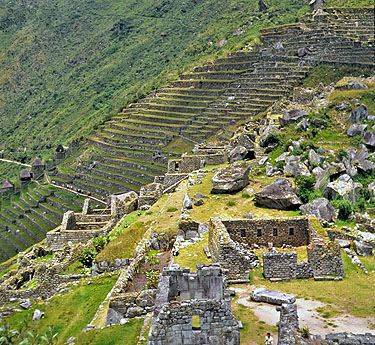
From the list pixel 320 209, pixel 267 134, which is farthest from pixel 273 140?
pixel 320 209

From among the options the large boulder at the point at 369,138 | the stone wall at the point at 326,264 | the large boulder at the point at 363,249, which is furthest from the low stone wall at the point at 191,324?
the large boulder at the point at 369,138

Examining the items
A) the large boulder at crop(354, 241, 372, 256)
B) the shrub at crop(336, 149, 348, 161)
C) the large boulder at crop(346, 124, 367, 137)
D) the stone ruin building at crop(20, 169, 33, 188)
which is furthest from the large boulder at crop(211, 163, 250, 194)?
the stone ruin building at crop(20, 169, 33, 188)

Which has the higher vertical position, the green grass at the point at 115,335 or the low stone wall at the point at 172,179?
the low stone wall at the point at 172,179

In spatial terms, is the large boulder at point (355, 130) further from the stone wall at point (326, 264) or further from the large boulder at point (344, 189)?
the stone wall at point (326, 264)

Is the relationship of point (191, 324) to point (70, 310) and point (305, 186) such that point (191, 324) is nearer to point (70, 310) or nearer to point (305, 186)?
point (70, 310)

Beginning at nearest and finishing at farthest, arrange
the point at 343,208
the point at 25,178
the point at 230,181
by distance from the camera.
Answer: the point at 343,208 → the point at 230,181 → the point at 25,178

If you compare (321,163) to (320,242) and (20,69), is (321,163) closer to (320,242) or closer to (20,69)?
(320,242)
